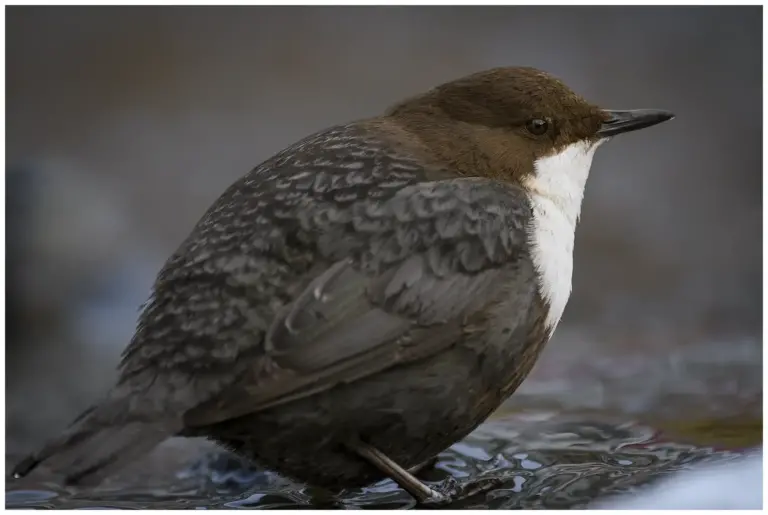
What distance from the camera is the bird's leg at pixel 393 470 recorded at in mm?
2697

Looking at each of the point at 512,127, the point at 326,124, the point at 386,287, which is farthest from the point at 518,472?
the point at 326,124

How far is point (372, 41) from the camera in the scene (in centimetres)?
609

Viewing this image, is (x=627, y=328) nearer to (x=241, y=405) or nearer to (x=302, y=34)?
(x=302, y=34)

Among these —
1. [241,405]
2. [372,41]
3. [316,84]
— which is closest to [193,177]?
[316,84]

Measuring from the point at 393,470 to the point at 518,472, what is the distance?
Result: 65 cm

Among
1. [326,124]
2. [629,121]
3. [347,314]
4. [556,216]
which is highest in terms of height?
[326,124]

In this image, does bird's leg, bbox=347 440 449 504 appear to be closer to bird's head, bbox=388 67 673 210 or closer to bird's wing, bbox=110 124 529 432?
bird's wing, bbox=110 124 529 432

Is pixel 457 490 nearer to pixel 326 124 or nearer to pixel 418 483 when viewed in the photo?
pixel 418 483

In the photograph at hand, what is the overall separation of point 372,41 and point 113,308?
2.22 metres

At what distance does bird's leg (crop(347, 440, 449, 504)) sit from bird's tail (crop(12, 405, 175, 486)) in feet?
1.77

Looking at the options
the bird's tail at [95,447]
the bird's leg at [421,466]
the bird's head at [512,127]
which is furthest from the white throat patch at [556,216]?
the bird's tail at [95,447]

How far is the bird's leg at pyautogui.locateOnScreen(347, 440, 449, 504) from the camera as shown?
2.70m

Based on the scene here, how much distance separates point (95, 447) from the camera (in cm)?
237

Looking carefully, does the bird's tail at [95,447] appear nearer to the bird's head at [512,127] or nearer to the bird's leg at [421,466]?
the bird's leg at [421,466]
